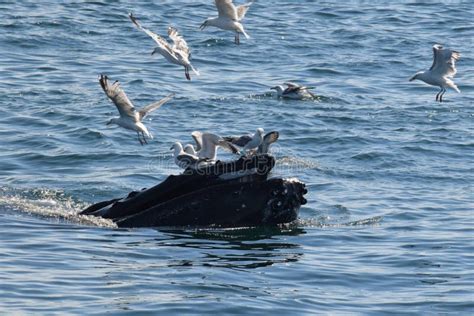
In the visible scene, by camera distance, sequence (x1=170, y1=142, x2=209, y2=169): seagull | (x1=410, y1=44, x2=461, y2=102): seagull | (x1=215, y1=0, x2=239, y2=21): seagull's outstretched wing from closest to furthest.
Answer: (x1=170, y1=142, x2=209, y2=169): seagull, (x1=410, y1=44, x2=461, y2=102): seagull, (x1=215, y1=0, x2=239, y2=21): seagull's outstretched wing

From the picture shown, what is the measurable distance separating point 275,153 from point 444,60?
3611 mm

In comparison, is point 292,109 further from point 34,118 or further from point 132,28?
point 132,28

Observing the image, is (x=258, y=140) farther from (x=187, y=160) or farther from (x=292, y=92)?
(x=292, y=92)

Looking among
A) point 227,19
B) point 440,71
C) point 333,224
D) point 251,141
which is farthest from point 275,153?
point 333,224

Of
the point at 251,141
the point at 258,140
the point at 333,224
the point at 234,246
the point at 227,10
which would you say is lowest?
the point at 333,224

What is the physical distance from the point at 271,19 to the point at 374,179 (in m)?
18.1

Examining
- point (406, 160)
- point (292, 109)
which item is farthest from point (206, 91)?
point (406, 160)

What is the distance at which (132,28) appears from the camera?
36.7 meters

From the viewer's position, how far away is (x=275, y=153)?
78.5 feet

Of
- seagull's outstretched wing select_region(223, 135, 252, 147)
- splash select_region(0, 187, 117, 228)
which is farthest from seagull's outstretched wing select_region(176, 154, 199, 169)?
splash select_region(0, 187, 117, 228)

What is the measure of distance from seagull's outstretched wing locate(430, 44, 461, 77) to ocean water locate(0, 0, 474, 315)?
1455 mm

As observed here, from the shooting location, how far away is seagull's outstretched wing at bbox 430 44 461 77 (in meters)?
23.6

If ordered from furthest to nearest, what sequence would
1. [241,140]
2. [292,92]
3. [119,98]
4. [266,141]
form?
[292,92] → [119,98] → [241,140] → [266,141]

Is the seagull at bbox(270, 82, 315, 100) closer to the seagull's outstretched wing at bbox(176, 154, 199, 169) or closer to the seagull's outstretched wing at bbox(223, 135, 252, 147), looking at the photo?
the seagull's outstretched wing at bbox(223, 135, 252, 147)
